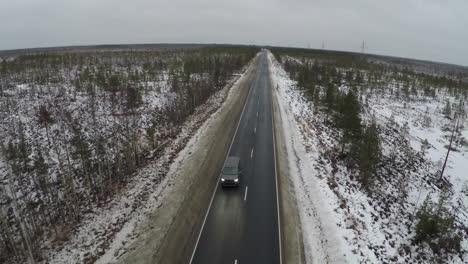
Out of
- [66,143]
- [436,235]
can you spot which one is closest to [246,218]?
[436,235]

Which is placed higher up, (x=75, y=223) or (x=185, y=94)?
(x=185, y=94)

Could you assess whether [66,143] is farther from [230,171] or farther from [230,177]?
[230,177]

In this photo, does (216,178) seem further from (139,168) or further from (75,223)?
(75,223)

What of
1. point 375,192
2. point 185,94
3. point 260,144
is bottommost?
point 375,192

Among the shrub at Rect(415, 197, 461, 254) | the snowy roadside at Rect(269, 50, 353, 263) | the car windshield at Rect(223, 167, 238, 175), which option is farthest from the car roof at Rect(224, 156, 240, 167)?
the shrub at Rect(415, 197, 461, 254)

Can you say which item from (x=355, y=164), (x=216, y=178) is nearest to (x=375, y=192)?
(x=355, y=164)
